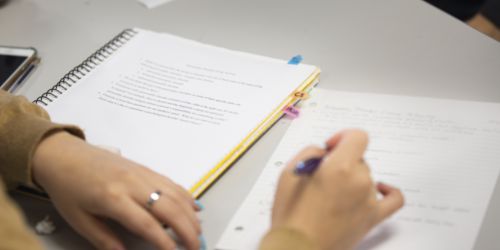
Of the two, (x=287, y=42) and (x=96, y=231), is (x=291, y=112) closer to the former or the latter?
(x=287, y=42)

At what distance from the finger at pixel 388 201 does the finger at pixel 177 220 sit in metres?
0.20

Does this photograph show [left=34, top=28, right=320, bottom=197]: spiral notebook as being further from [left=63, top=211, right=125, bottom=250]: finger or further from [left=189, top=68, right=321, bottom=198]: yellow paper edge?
[left=63, top=211, right=125, bottom=250]: finger

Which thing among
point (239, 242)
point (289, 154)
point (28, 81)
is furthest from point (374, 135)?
point (28, 81)

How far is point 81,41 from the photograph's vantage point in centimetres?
99

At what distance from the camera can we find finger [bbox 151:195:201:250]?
21.1 inches

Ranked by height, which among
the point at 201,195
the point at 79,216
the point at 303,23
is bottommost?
the point at 79,216

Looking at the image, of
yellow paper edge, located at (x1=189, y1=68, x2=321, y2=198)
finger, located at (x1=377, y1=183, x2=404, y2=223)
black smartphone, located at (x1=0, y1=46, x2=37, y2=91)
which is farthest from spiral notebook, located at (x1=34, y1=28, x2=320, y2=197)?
finger, located at (x1=377, y1=183, x2=404, y2=223)

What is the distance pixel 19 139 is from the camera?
0.62 metres

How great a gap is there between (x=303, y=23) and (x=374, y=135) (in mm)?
370

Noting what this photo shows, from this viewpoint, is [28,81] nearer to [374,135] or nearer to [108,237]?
[108,237]

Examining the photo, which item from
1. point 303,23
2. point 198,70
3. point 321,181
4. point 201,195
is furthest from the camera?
point 303,23

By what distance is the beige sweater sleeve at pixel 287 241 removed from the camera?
0.45 m

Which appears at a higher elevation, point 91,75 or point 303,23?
point 303,23

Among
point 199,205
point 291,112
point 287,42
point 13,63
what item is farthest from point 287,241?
point 13,63
